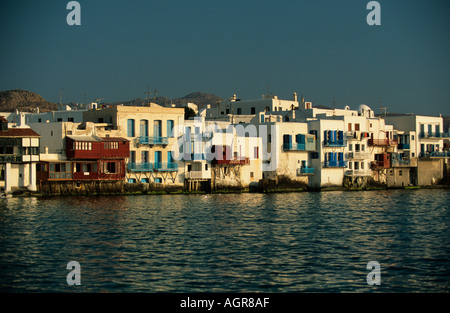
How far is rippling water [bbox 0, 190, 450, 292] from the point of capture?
24.5 m

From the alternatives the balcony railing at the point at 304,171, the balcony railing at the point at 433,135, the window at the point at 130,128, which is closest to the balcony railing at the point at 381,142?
the balcony railing at the point at 433,135

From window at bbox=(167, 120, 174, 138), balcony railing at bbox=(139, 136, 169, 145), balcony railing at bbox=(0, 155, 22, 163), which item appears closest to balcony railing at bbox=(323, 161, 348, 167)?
window at bbox=(167, 120, 174, 138)

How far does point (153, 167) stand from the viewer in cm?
6731

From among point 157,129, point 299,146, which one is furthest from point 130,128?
point 299,146

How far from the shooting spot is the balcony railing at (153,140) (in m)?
67.3

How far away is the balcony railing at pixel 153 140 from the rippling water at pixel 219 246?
42.2 feet

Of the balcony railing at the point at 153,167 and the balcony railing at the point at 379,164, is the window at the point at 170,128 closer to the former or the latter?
the balcony railing at the point at 153,167

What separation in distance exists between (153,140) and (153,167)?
2.74m

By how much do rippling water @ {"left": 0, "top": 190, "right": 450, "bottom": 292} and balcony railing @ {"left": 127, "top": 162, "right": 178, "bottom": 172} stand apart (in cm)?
1072

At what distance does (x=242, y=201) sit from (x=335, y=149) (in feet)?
73.5

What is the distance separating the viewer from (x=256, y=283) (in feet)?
79.6

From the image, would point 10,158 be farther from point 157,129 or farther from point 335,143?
point 335,143

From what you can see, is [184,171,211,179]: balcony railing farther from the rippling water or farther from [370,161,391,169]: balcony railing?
[370,161,391,169]: balcony railing

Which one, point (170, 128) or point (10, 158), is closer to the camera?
point (10, 158)
